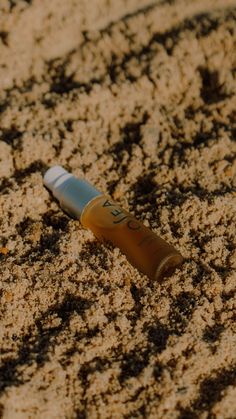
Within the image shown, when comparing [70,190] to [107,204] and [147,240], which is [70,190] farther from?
[147,240]

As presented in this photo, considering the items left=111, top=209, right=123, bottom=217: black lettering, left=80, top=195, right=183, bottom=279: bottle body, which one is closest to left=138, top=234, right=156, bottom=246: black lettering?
left=80, top=195, right=183, bottom=279: bottle body

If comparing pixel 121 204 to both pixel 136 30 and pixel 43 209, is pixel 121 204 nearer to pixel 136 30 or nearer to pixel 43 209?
pixel 43 209

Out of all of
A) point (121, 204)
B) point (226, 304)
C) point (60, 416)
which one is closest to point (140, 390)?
point (60, 416)

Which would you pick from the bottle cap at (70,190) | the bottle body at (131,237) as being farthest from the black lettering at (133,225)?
the bottle cap at (70,190)

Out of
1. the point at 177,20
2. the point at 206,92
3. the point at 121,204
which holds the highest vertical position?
the point at 177,20

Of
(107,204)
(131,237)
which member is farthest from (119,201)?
(131,237)

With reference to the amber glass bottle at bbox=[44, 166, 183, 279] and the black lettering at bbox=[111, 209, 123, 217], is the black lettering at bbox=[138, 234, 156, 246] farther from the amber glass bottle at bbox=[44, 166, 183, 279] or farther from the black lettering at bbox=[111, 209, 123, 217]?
the black lettering at bbox=[111, 209, 123, 217]

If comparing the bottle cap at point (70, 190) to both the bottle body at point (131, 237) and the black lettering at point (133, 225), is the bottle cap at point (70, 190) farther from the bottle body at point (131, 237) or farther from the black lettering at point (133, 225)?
the black lettering at point (133, 225)
